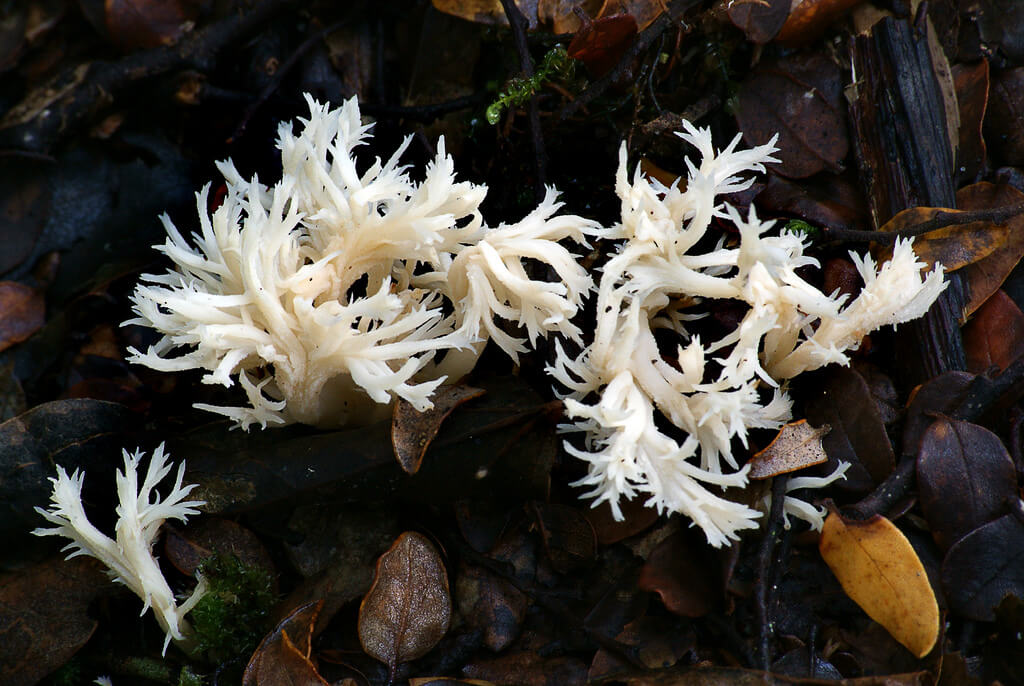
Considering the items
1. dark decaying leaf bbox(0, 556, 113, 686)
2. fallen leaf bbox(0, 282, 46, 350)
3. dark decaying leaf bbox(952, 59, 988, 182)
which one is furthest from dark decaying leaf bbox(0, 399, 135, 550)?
dark decaying leaf bbox(952, 59, 988, 182)

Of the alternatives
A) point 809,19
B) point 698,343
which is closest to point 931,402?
point 698,343

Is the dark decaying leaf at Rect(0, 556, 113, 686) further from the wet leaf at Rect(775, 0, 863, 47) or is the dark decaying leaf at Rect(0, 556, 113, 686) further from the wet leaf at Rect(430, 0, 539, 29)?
the wet leaf at Rect(775, 0, 863, 47)

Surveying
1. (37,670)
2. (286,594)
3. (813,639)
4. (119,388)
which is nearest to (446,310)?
(286,594)

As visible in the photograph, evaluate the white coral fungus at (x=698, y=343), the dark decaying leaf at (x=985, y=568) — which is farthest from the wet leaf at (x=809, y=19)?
the dark decaying leaf at (x=985, y=568)

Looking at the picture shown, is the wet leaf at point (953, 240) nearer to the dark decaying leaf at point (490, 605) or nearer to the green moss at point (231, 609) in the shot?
the dark decaying leaf at point (490, 605)

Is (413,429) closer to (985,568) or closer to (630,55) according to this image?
(630,55)
